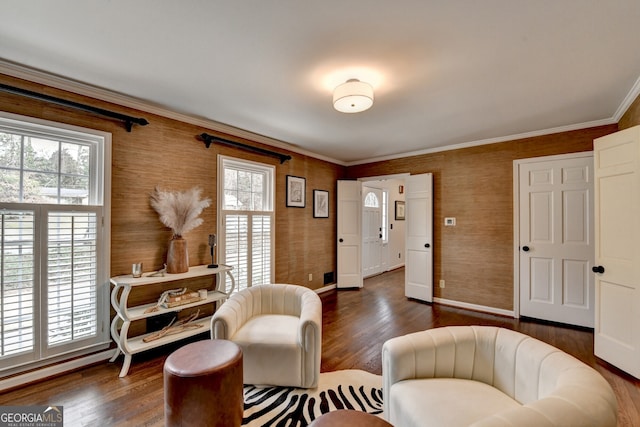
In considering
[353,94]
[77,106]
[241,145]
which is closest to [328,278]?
[241,145]

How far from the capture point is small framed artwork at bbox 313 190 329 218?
4859 millimetres

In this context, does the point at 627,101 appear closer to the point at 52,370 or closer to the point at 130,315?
the point at 130,315

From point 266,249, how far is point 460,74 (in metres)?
3.03

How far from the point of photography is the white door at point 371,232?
618cm

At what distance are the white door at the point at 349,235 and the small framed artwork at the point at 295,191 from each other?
3.12ft

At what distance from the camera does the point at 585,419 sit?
916 mm

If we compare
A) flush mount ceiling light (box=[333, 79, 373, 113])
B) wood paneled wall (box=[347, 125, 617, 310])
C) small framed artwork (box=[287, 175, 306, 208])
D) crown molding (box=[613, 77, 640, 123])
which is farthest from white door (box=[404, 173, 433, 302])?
flush mount ceiling light (box=[333, 79, 373, 113])

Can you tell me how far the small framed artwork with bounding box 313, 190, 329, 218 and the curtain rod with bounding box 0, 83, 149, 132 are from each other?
2.74 meters

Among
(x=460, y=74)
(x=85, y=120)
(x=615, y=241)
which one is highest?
(x=460, y=74)

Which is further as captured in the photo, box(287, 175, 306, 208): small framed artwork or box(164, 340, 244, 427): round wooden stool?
box(287, 175, 306, 208): small framed artwork

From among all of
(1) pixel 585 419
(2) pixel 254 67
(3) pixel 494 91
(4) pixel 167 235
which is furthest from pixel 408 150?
(1) pixel 585 419

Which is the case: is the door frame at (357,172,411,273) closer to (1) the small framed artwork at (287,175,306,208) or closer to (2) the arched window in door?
(2) the arched window in door

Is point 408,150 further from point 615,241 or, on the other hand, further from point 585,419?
Result: point 585,419

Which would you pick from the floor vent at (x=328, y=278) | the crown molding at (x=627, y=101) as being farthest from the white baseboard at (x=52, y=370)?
the crown molding at (x=627, y=101)
